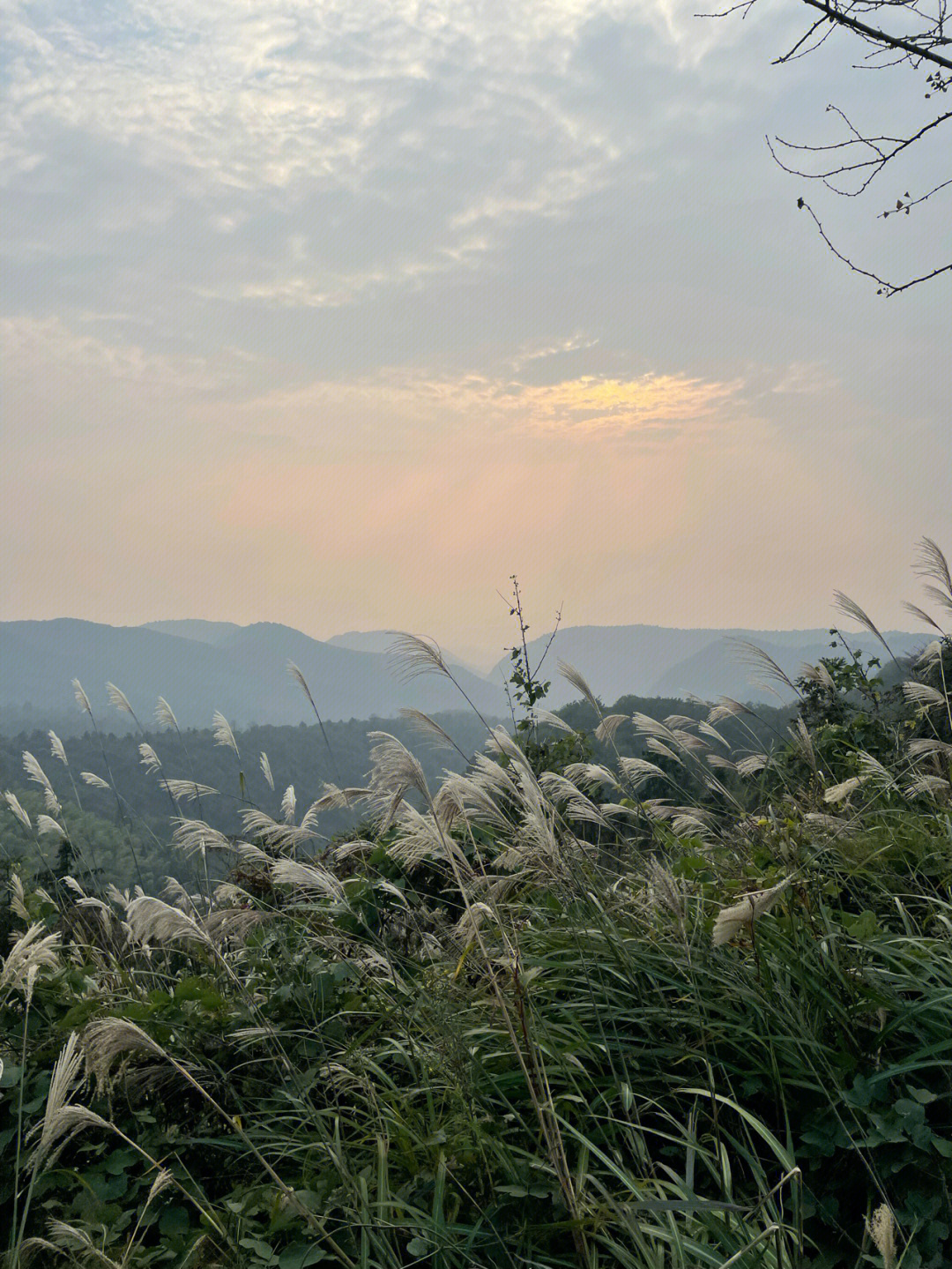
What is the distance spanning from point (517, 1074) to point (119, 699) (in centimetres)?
449

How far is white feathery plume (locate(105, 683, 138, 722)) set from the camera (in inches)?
245

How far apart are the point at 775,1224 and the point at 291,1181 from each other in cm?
156

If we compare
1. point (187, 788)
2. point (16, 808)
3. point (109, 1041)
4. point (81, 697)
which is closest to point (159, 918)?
point (109, 1041)

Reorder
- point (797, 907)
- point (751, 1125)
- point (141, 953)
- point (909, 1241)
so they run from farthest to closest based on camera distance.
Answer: point (141, 953) → point (797, 907) → point (751, 1125) → point (909, 1241)

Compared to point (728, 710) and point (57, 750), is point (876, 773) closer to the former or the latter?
point (728, 710)

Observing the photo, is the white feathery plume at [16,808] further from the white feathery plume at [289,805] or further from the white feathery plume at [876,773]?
the white feathery plume at [876,773]

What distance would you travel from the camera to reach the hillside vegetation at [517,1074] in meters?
2.35

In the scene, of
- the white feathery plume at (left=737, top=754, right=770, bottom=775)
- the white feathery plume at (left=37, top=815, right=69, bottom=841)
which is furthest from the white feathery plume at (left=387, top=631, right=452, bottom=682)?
the white feathery plume at (left=37, top=815, right=69, bottom=841)

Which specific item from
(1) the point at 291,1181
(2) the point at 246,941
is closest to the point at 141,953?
(2) the point at 246,941

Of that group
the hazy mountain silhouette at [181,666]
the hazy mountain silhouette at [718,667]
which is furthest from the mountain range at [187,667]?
the hazy mountain silhouette at [718,667]

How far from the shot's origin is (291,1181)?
9.33ft

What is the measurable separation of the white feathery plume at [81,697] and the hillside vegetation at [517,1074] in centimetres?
278

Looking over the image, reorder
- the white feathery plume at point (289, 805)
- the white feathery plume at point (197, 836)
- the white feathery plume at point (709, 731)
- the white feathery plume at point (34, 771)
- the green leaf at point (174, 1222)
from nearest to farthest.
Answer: the green leaf at point (174, 1222), the white feathery plume at point (197, 836), the white feathery plume at point (289, 805), the white feathery plume at point (709, 731), the white feathery plume at point (34, 771)

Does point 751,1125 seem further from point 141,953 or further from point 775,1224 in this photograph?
point 141,953
